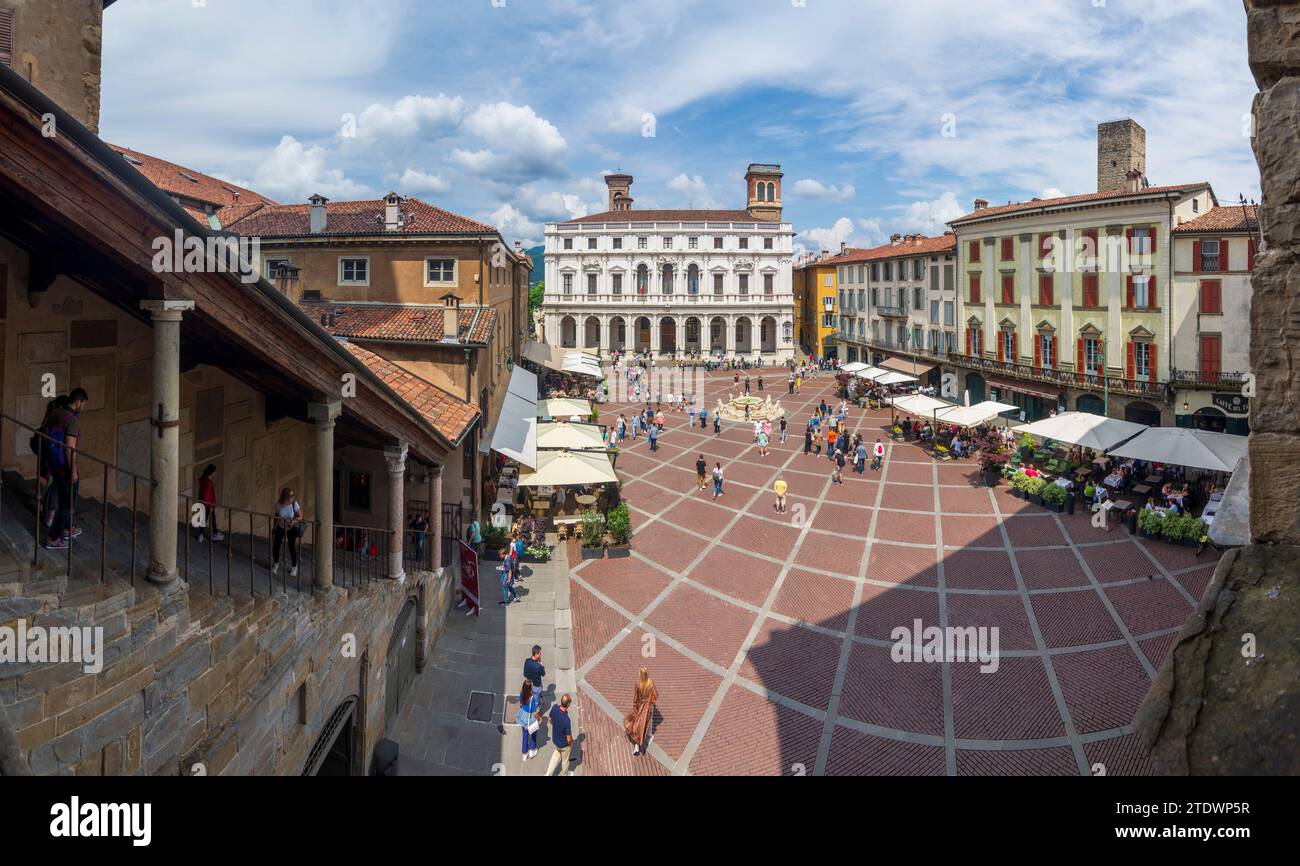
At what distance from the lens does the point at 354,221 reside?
2500 centimetres

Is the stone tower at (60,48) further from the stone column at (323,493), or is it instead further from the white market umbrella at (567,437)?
the white market umbrella at (567,437)

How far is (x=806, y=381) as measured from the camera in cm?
6266

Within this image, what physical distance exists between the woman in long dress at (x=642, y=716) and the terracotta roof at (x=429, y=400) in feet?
20.7

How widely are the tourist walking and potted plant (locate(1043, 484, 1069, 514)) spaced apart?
19.5 metres

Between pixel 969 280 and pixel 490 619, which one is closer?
pixel 490 619

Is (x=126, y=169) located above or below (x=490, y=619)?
above

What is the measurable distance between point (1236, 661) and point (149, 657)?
21.0 ft

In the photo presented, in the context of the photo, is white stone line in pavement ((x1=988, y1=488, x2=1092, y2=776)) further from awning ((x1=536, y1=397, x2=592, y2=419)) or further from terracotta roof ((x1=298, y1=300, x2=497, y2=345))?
awning ((x1=536, y1=397, x2=592, y2=419))

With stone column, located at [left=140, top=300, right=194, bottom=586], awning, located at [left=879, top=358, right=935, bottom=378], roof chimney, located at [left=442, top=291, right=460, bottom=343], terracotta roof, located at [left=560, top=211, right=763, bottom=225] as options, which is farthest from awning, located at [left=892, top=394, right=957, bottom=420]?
terracotta roof, located at [left=560, top=211, right=763, bottom=225]

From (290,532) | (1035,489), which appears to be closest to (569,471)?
(290,532)

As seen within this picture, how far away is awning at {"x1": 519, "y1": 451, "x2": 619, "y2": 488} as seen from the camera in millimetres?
21219

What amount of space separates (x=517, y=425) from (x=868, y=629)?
14787mm
